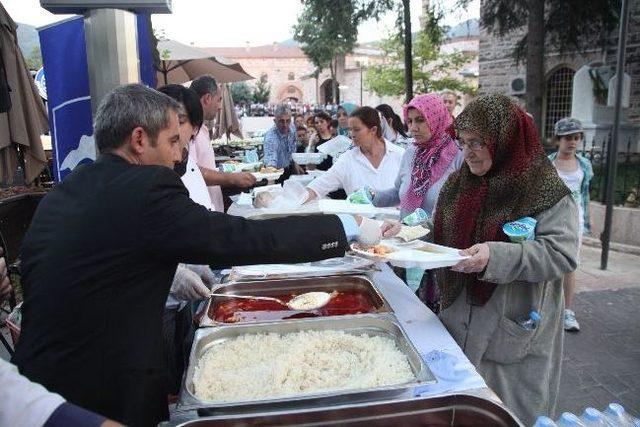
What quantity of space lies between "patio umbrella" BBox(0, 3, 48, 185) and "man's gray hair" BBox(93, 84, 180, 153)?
2491 mm

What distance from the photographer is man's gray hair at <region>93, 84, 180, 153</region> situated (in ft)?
4.40

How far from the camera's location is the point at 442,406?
44.1 inches

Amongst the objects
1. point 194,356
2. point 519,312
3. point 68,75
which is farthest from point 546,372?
point 68,75

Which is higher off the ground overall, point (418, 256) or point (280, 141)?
point (280, 141)

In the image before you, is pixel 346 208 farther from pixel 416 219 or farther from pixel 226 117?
pixel 226 117

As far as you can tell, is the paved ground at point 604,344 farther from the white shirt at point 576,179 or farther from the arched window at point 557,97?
the arched window at point 557,97

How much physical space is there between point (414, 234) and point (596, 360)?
7.70 feet

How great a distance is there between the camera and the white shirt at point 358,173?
3.57 meters

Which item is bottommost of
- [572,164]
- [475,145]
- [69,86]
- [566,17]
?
[572,164]

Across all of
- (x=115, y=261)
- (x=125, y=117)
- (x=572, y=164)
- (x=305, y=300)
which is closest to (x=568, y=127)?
(x=572, y=164)

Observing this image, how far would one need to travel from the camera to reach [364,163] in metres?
3.61

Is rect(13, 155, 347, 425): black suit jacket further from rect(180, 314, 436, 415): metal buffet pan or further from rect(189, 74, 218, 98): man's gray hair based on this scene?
rect(189, 74, 218, 98): man's gray hair

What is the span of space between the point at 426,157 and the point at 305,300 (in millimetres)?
1335

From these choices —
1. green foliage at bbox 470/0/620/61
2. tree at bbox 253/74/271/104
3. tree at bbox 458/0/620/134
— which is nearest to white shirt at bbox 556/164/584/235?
tree at bbox 458/0/620/134
